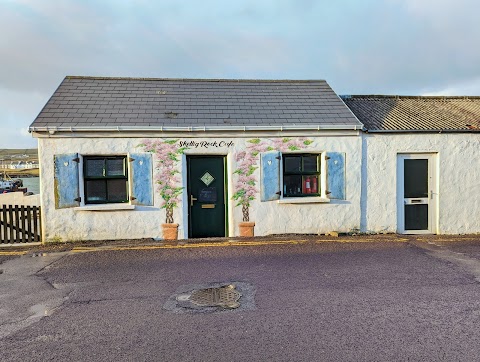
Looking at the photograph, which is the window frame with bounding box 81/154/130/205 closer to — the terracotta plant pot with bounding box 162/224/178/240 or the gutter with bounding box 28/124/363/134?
the gutter with bounding box 28/124/363/134

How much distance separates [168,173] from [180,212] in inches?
44.7

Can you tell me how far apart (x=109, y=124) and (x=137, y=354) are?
23.2 ft

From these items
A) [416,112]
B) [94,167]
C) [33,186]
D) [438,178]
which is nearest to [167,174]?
[94,167]

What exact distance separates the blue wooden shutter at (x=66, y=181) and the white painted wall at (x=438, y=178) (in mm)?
8067

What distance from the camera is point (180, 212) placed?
9.53m

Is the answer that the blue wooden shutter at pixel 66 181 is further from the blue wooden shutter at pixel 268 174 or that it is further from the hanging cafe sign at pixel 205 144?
the blue wooden shutter at pixel 268 174

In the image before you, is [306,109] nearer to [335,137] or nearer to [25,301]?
[335,137]

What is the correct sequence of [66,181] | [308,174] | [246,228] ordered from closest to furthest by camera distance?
[66,181] < [246,228] < [308,174]

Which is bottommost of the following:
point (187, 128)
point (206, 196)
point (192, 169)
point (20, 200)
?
point (20, 200)

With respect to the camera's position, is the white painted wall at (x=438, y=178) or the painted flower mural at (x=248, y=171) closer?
the painted flower mural at (x=248, y=171)

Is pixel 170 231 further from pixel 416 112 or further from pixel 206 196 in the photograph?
pixel 416 112

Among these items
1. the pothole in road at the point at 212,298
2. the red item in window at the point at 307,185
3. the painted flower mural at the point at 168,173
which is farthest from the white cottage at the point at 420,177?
the pothole in road at the point at 212,298

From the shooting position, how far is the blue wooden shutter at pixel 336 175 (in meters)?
9.84

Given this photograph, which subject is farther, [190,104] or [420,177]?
[190,104]
